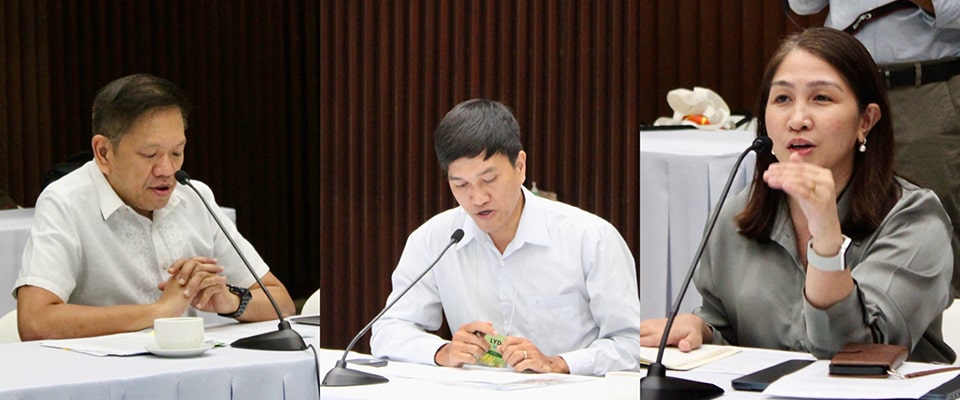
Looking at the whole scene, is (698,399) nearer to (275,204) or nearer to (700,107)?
(275,204)

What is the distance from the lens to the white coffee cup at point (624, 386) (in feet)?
4.96

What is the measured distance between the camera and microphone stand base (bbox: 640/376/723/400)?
4.83 ft

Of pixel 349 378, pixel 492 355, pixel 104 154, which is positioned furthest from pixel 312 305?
pixel 349 378

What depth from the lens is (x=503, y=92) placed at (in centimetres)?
222

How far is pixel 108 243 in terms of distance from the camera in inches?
97.5

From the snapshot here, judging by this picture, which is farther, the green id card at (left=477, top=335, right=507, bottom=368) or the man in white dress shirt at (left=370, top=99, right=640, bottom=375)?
the man in white dress shirt at (left=370, top=99, right=640, bottom=375)

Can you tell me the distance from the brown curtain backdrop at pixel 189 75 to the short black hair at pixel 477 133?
506 mm

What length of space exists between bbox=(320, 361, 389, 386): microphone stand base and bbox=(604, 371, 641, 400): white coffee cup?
0.35m

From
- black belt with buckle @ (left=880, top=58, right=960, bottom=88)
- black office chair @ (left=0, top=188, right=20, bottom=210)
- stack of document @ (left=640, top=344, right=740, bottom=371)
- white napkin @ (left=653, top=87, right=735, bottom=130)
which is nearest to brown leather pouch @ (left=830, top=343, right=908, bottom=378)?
stack of document @ (left=640, top=344, right=740, bottom=371)

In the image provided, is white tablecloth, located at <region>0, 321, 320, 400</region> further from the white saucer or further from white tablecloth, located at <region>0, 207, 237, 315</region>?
white tablecloth, located at <region>0, 207, 237, 315</region>

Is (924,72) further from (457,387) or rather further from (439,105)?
(457,387)

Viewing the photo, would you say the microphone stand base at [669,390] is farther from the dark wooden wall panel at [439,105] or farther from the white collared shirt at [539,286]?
the dark wooden wall panel at [439,105]

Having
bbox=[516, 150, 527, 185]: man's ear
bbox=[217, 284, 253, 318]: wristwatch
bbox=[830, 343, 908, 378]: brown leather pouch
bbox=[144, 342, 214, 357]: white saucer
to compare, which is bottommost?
bbox=[217, 284, 253, 318]: wristwatch

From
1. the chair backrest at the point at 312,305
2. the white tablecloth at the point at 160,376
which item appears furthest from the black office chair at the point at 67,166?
the white tablecloth at the point at 160,376
